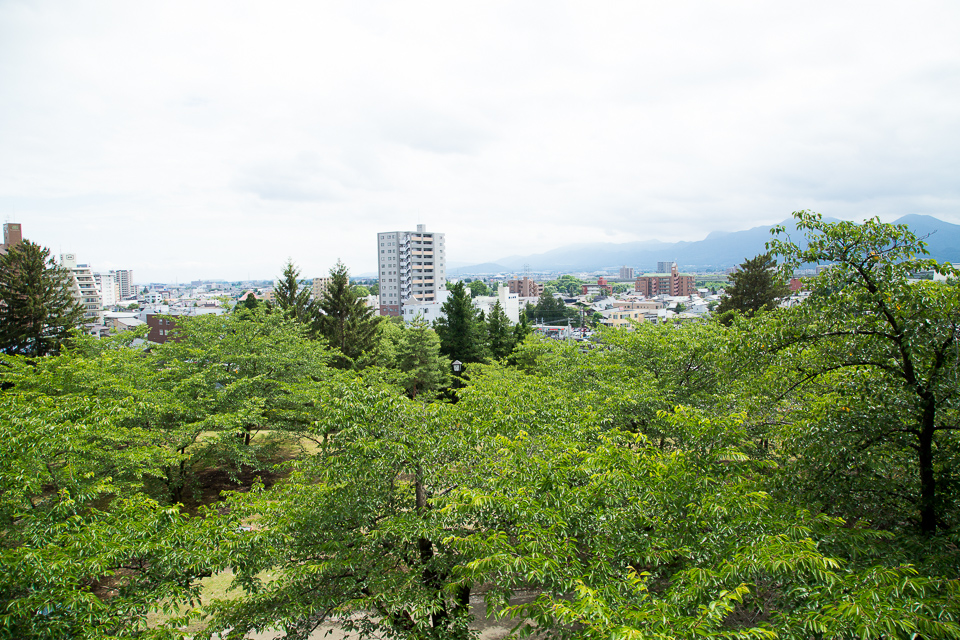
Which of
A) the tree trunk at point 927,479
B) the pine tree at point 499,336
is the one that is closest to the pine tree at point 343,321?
the pine tree at point 499,336

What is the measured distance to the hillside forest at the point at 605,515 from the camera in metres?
5.04

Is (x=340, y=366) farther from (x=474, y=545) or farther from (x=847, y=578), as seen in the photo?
(x=847, y=578)

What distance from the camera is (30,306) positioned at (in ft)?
87.4

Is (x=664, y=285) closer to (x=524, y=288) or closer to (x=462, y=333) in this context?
(x=524, y=288)

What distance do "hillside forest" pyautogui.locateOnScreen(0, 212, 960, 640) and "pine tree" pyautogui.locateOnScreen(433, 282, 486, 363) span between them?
23979 millimetres

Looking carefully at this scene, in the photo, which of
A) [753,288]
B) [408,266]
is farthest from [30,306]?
[408,266]

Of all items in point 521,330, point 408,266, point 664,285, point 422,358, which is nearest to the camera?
point 422,358

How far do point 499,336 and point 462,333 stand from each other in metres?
3.07

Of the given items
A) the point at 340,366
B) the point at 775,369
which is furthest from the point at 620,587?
the point at 340,366

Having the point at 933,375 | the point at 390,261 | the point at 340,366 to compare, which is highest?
the point at 390,261

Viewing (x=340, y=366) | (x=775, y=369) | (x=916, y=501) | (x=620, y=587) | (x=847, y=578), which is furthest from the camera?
(x=340, y=366)

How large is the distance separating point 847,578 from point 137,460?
14251 mm

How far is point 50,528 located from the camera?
7.09 m

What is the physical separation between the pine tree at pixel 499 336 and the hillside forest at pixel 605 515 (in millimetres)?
25140
